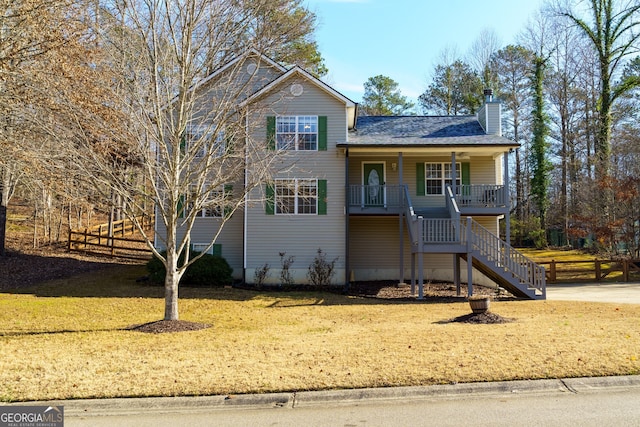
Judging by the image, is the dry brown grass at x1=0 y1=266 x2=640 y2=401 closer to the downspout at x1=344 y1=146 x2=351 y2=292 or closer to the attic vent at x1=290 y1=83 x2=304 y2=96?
the downspout at x1=344 y1=146 x2=351 y2=292

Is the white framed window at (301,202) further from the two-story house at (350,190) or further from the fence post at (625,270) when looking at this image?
the fence post at (625,270)

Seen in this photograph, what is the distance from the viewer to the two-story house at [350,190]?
64.0 feet

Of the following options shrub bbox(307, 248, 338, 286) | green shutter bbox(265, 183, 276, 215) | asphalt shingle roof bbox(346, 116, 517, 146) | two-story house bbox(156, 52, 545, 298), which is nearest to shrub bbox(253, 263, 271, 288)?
two-story house bbox(156, 52, 545, 298)

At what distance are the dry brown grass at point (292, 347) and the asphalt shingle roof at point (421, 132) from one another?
280 inches

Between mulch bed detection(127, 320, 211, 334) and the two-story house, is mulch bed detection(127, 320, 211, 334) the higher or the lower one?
the lower one

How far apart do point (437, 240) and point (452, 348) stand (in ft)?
30.5

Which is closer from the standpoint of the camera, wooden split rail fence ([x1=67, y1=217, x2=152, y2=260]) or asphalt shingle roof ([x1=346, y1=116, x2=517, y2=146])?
asphalt shingle roof ([x1=346, y1=116, x2=517, y2=146])

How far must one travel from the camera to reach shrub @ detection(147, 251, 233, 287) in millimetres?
19031

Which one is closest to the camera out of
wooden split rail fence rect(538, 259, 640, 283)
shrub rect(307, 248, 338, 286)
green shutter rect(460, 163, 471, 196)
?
shrub rect(307, 248, 338, 286)

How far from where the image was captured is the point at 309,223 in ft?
65.5

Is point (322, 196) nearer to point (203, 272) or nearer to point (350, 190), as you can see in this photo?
point (350, 190)

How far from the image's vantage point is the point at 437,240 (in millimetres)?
17188

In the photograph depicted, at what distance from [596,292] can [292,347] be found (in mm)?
14070

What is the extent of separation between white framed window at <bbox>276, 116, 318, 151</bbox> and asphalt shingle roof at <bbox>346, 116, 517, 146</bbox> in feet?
4.76
